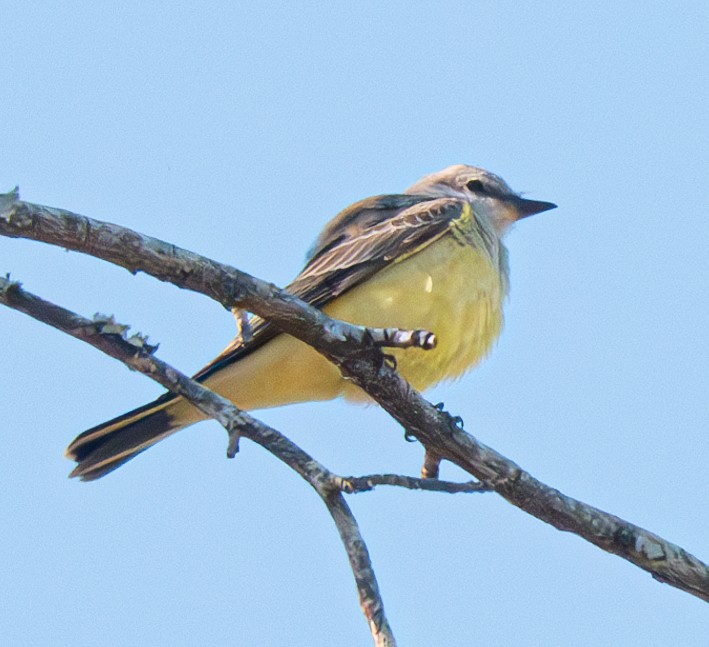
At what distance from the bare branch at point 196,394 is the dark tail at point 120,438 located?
5.54ft

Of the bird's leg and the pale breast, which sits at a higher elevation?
the pale breast

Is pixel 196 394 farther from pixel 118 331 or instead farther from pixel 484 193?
pixel 484 193

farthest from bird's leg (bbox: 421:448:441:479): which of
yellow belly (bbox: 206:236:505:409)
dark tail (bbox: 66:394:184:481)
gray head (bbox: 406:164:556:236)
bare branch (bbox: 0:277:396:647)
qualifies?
gray head (bbox: 406:164:556:236)

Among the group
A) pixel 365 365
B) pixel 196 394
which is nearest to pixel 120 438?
pixel 196 394

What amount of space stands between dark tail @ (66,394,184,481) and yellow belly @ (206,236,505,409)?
13.9 inches

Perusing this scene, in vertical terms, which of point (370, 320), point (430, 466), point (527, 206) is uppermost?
point (527, 206)

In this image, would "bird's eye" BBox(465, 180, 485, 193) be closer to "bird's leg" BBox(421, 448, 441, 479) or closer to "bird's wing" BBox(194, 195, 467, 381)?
"bird's wing" BBox(194, 195, 467, 381)

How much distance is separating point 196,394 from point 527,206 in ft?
13.2

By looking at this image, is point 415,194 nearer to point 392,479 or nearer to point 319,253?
point 319,253

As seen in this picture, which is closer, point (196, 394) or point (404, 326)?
point (196, 394)

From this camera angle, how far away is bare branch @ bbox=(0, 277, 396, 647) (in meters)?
3.56

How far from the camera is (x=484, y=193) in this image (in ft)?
24.6

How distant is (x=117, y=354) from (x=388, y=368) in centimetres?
84

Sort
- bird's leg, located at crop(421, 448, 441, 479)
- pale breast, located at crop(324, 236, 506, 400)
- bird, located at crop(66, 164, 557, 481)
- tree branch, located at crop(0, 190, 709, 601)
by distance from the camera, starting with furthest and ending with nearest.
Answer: pale breast, located at crop(324, 236, 506, 400) → bird, located at crop(66, 164, 557, 481) → bird's leg, located at crop(421, 448, 441, 479) → tree branch, located at crop(0, 190, 709, 601)
